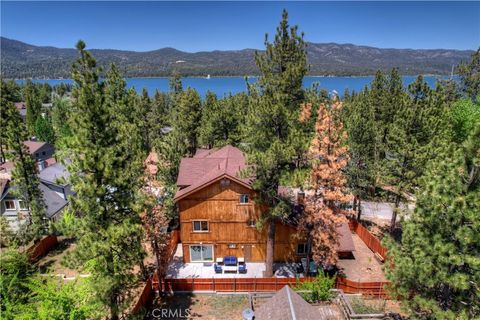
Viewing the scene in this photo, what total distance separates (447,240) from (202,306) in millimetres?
14675

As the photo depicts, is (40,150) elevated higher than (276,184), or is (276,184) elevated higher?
(276,184)

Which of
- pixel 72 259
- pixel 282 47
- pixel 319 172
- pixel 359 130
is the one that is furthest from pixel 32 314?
pixel 359 130

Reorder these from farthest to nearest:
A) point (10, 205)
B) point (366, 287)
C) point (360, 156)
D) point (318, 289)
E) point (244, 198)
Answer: point (10, 205), point (360, 156), point (244, 198), point (366, 287), point (318, 289)

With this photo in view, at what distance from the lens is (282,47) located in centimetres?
1862

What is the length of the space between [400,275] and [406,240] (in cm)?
158

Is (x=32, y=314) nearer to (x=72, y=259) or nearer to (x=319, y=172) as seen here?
(x=72, y=259)

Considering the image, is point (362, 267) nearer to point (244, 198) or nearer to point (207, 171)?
point (244, 198)

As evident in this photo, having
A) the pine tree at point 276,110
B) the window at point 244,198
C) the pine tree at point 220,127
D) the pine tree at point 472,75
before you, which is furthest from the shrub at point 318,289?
the pine tree at point 472,75

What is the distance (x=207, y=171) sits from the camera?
25781mm

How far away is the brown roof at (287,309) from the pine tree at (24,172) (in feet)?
69.5

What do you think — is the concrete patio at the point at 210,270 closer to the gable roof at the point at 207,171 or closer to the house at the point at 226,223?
the house at the point at 226,223

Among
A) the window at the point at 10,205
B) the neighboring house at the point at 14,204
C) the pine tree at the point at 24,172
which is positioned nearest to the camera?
the pine tree at the point at 24,172

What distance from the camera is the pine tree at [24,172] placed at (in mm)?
24391

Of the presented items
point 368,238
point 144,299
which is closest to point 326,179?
point 368,238
